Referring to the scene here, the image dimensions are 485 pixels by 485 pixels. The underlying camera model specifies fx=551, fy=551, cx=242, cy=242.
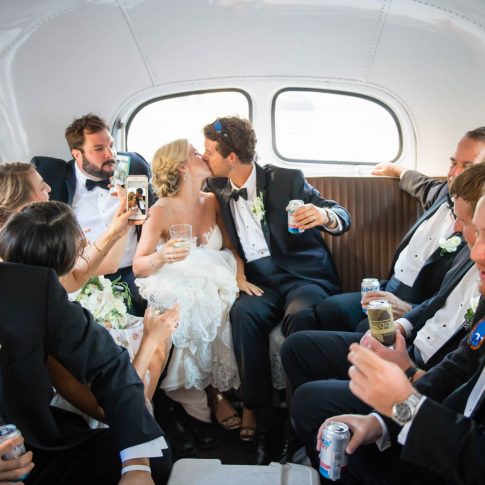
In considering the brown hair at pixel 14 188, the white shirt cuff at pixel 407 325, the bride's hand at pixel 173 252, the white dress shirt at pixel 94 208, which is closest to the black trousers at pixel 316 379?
the white shirt cuff at pixel 407 325

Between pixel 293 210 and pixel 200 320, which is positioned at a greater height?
pixel 293 210

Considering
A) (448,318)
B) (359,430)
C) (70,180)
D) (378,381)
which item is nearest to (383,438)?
(359,430)

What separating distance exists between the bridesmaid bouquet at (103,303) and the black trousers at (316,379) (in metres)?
0.80

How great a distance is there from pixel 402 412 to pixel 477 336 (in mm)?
490

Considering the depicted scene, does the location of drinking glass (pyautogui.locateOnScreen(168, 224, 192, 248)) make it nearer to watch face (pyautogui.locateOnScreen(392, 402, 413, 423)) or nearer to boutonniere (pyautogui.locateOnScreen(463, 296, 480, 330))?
boutonniere (pyautogui.locateOnScreen(463, 296, 480, 330))

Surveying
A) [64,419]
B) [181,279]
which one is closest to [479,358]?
[64,419]

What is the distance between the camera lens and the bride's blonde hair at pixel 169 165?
11.1 feet

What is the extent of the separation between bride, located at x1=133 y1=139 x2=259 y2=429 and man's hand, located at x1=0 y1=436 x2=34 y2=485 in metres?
1.53

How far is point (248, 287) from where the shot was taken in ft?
10.8

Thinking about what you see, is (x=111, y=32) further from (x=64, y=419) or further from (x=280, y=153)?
(x=64, y=419)

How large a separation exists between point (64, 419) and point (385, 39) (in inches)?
132

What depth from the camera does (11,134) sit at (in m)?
4.14

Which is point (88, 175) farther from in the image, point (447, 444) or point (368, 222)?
point (447, 444)

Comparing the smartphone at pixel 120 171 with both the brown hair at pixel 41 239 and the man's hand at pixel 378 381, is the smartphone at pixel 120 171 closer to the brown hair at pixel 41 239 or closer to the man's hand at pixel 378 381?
the brown hair at pixel 41 239
